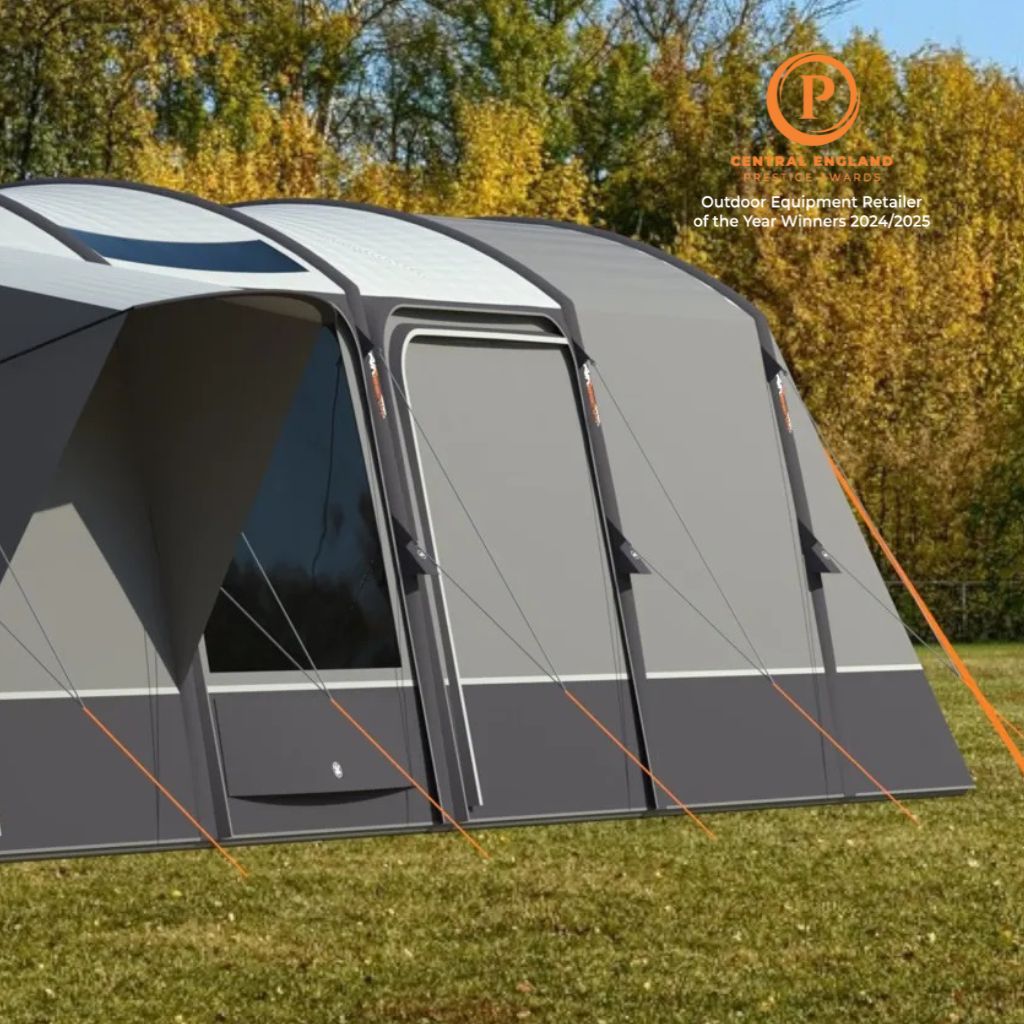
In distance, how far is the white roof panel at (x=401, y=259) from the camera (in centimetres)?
1080

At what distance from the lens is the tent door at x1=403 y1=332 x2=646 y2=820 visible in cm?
1052

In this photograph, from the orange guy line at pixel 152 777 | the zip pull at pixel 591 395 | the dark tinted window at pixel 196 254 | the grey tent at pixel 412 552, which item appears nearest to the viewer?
the orange guy line at pixel 152 777

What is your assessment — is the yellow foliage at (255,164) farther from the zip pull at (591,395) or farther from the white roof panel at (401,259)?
the zip pull at (591,395)

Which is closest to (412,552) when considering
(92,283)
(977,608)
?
(92,283)

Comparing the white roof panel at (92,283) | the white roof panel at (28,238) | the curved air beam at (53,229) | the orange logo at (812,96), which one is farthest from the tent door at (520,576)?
the orange logo at (812,96)

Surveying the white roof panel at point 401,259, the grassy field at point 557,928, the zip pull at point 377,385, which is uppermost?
the white roof panel at point 401,259

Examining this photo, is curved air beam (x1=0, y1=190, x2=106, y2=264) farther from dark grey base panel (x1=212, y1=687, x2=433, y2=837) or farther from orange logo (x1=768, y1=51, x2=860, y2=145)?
orange logo (x1=768, y1=51, x2=860, y2=145)

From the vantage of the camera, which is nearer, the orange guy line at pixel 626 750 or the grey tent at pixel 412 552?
the grey tent at pixel 412 552

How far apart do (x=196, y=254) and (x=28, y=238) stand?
763 millimetres

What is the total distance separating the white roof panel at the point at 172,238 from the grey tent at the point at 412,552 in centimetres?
2

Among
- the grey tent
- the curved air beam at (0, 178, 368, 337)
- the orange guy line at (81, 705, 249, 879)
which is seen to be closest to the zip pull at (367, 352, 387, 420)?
the grey tent

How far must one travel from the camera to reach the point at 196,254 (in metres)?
10.5

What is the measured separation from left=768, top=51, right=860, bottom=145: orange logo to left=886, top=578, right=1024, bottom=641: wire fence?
744 cm

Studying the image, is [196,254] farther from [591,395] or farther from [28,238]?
[591,395]
